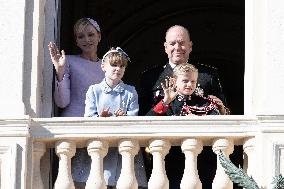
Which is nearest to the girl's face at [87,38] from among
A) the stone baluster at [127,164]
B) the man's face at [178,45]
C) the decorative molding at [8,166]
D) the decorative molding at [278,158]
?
the man's face at [178,45]

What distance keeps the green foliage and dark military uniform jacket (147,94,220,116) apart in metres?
1.00

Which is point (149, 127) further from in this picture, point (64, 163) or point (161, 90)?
point (64, 163)

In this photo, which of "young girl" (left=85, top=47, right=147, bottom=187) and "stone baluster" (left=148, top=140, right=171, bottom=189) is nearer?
"stone baluster" (left=148, top=140, right=171, bottom=189)

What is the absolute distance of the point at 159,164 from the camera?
13797 mm

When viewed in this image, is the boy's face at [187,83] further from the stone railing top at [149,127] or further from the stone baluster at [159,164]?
the stone baluster at [159,164]

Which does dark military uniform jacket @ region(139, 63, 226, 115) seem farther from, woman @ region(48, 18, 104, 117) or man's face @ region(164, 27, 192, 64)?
woman @ region(48, 18, 104, 117)

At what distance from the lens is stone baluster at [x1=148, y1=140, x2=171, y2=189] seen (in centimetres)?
1373

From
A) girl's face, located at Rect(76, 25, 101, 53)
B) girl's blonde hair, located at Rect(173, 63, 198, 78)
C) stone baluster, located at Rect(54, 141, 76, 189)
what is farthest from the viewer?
girl's face, located at Rect(76, 25, 101, 53)

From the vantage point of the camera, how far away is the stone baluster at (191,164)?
13.7m

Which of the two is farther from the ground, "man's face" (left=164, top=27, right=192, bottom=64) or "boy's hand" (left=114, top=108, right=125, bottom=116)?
"man's face" (left=164, top=27, right=192, bottom=64)

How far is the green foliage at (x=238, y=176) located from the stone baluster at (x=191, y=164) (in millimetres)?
689

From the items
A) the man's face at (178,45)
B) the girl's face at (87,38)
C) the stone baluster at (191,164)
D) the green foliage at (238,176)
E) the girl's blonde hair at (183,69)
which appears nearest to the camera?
the green foliage at (238,176)

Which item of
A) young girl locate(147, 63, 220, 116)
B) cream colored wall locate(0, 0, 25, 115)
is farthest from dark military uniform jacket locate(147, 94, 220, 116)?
cream colored wall locate(0, 0, 25, 115)

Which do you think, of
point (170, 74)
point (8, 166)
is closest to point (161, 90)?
point (170, 74)
